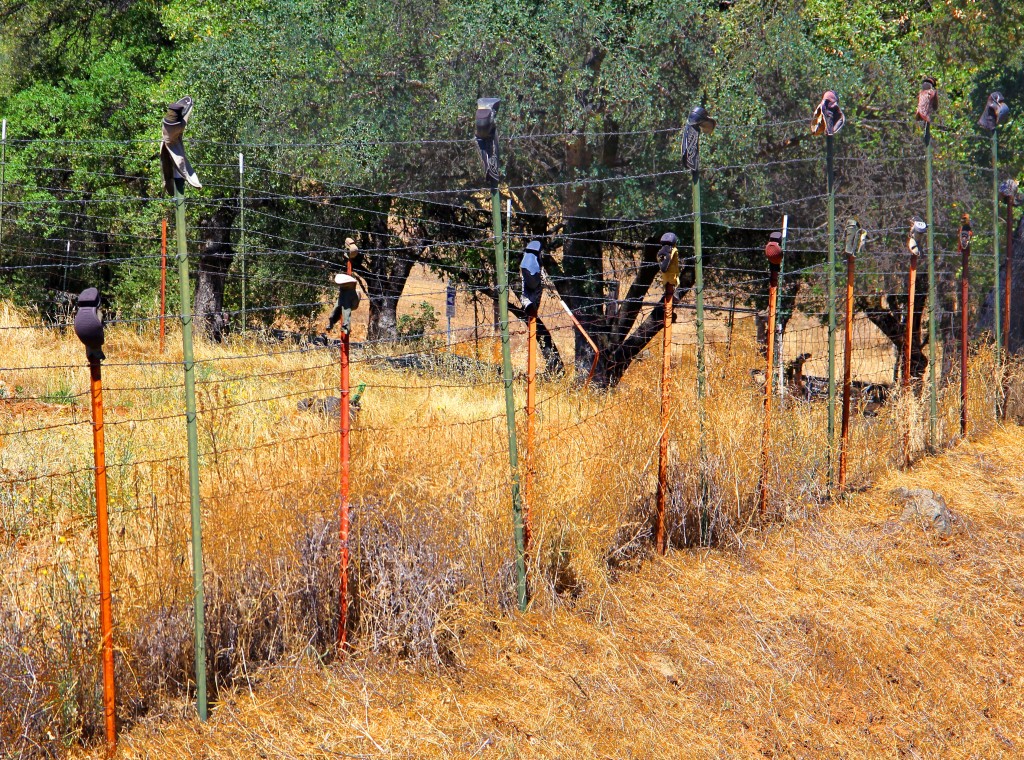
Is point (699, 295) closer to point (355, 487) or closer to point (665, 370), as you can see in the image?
point (665, 370)

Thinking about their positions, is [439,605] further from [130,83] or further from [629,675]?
[130,83]

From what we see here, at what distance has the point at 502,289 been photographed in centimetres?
547

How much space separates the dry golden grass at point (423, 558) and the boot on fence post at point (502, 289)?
8cm

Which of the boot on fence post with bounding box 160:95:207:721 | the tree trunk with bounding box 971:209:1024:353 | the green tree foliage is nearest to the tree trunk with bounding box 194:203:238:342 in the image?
the green tree foliage

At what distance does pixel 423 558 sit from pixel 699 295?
2.57 m

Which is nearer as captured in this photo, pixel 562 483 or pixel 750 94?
pixel 562 483

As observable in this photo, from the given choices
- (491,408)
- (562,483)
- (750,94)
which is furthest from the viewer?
(750,94)

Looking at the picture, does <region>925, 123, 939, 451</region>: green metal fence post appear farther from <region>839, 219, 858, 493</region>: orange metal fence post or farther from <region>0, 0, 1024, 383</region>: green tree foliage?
<region>839, 219, 858, 493</region>: orange metal fence post

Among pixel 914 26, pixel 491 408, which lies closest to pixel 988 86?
pixel 914 26

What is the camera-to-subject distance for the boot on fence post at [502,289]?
5227mm

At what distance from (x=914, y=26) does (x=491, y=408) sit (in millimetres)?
8768

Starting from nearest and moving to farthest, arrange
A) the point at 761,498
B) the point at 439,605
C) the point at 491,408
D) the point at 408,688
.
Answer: the point at 408,688, the point at 439,605, the point at 761,498, the point at 491,408

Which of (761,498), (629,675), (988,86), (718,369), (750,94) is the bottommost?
(629,675)

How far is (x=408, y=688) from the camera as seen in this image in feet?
15.2
